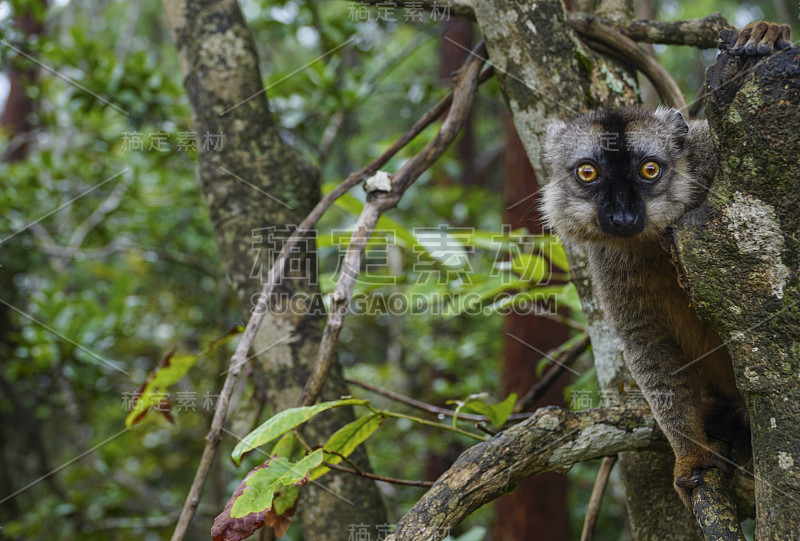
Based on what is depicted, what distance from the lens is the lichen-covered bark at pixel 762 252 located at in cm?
126

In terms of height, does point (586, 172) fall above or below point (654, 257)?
above

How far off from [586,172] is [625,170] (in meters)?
0.14

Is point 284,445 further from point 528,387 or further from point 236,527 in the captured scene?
point 528,387

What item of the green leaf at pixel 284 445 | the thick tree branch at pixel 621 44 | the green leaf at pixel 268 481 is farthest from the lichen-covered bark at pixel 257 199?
the thick tree branch at pixel 621 44

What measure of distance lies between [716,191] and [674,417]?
2.49 ft

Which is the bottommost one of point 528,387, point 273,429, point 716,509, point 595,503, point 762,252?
point 595,503

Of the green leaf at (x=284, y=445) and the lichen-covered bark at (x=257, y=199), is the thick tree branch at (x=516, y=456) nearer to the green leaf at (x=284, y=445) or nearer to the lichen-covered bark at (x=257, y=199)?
the green leaf at (x=284, y=445)

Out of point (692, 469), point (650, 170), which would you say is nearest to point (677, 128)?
point (650, 170)

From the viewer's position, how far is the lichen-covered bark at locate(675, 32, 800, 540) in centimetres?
126

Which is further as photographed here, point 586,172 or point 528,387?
point 528,387

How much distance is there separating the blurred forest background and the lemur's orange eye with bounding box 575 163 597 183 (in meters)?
0.57

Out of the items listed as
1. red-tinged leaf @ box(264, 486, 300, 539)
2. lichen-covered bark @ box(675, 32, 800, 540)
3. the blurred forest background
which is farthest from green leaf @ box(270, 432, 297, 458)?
lichen-covered bark @ box(675, 32, 800, 540)

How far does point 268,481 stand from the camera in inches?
62.6

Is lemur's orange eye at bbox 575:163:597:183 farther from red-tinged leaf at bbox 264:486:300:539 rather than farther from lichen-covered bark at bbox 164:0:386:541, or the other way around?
red-tinged leaf at bbox 264:486:300:539
